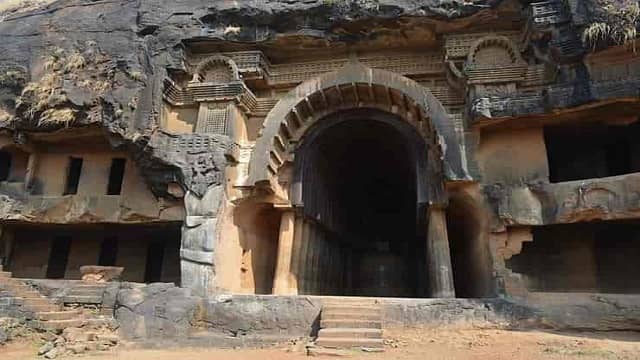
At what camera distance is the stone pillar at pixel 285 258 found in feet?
43.9

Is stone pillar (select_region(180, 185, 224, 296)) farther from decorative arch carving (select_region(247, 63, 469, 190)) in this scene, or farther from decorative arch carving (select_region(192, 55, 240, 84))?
decorative arch carving (select_region(192, 55, 240, 84))

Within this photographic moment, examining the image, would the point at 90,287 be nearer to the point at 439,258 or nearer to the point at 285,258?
the point at 285,258

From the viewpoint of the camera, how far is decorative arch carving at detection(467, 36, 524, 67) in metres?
13.2

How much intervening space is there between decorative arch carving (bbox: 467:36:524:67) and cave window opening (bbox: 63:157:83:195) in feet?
47.1

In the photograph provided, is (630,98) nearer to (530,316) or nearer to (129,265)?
(530,316)

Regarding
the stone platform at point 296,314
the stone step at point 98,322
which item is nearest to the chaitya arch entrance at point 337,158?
the stone platform at point 296,314

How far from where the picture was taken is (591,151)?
14.9m

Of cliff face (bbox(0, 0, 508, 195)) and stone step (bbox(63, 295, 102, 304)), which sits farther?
cliff face (bbox(0, 0, 508, 195))

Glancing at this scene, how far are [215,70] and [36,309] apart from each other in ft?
27.4

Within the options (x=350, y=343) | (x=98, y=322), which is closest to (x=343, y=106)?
(x=350, y=343)

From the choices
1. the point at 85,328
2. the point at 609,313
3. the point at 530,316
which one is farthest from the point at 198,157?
the point at 609,313

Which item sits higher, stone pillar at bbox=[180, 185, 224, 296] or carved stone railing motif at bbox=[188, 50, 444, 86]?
carved stone railing motif at bbox=[188, 50, 444, 86]

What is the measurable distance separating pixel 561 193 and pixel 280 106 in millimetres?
8163

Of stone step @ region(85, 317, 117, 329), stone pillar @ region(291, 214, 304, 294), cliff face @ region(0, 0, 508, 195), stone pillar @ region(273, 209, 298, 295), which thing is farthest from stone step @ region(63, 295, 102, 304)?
stone pillar @ region(291, 214, 304, 294)
